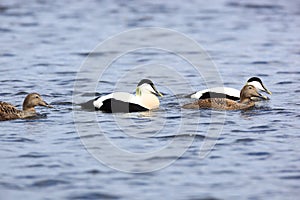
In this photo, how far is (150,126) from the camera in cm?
1077

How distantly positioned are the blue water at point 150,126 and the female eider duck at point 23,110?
5.1 inches

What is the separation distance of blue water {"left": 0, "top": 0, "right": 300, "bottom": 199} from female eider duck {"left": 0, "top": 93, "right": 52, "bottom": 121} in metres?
0.13

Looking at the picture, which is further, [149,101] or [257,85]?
[257,85]

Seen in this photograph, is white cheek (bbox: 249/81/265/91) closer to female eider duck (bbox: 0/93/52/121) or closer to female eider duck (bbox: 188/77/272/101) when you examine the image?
female eider duck (bbox: 188/77/272/101)

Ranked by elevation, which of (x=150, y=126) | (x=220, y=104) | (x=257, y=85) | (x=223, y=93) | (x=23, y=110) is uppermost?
(x=257, y=85)

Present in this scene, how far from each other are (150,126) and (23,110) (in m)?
1.94

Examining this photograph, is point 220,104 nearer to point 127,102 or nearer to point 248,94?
point 248,94

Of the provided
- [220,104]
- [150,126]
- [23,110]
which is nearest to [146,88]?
[220,104]

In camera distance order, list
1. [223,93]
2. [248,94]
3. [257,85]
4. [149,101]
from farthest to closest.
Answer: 1. [257,85]
2. [223,93]
3. [248,94]
4. [149,101]

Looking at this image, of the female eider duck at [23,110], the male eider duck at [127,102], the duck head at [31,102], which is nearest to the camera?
the female eider duck at [23,110]

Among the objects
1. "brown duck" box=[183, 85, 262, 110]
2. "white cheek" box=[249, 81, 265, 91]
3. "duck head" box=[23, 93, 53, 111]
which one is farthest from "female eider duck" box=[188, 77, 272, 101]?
"duck head" box=[23, 93, 53, 111]

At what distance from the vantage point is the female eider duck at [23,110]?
35.3 ft

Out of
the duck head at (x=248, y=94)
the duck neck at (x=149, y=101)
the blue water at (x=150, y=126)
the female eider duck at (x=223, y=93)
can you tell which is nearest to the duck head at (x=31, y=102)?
the blue water at (x=150, y=126)

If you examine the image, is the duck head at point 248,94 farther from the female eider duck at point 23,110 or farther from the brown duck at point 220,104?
the female eider duck at point 23,110
